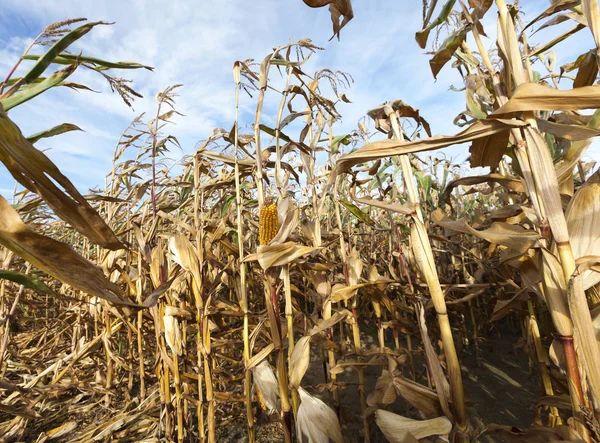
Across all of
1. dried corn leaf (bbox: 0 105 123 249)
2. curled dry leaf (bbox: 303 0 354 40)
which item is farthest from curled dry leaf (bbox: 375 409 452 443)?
curled dry leaf (bbox: 303 0 354 40)

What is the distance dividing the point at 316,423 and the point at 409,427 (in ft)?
A: 1.57

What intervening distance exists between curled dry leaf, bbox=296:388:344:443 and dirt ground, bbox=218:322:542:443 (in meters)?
0.43

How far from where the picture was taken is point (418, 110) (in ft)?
4.96

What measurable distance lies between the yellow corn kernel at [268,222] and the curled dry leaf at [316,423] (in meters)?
0.81

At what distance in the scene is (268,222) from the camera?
1.62 meters

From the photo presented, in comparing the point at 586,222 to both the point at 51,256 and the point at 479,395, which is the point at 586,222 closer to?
the point at 51,256

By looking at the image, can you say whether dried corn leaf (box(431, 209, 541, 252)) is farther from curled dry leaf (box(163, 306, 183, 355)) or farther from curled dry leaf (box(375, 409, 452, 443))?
curled dry leaf (box(163, 306, 183, 355))

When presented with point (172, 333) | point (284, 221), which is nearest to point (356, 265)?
point (284, 221)

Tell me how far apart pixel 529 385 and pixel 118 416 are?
351cm

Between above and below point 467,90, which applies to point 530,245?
below

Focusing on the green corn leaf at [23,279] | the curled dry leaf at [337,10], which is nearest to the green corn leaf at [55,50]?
the green corn leaf at [23,279]

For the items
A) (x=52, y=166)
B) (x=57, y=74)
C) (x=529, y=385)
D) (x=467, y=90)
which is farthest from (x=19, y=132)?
(x=529, y=385)

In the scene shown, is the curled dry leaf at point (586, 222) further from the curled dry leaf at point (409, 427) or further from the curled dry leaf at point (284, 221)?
the curled dry leaf at point (284, 221)

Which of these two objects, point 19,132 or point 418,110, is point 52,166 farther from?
point 418,110
